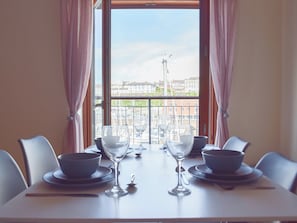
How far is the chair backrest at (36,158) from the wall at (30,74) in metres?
1.44

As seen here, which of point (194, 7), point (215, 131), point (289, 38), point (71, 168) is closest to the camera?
point (71, 168)

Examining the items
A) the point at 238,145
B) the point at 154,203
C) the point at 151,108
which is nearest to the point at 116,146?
the point at 154,203

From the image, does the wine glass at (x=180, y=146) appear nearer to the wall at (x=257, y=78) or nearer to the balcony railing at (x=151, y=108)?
the wall at (x=257, y=78)

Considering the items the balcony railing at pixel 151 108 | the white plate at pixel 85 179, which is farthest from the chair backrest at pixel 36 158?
the balcony railing at pixel 151 108

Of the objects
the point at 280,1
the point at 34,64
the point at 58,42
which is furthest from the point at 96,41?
the point at 280,1

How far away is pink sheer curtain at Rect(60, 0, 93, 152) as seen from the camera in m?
3.44

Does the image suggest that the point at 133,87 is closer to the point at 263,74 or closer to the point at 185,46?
the point at 185,46

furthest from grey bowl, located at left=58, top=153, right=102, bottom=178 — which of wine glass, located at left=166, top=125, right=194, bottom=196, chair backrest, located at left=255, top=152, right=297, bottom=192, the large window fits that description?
the large window

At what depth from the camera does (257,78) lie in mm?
3600

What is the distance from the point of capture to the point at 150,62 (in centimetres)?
569

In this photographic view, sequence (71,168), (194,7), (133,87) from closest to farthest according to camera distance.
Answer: (71,168)
(194,7)
(133,87)

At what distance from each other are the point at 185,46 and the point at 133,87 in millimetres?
1053

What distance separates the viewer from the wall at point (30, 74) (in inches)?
140

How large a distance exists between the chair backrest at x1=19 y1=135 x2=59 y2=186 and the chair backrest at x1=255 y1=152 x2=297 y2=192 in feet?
3.78
